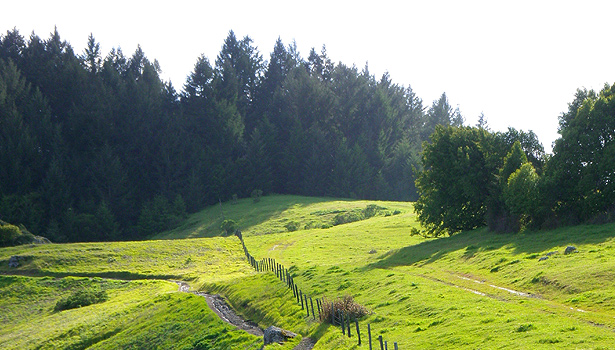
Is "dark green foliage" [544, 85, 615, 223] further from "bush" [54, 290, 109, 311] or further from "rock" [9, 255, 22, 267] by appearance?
"rock" [9, 255, 22, 267]

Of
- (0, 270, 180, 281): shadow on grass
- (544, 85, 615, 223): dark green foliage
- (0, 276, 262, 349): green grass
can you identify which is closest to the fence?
(0, 276, 262, 349): green grass

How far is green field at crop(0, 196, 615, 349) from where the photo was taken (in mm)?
27906

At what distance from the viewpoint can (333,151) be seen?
159m

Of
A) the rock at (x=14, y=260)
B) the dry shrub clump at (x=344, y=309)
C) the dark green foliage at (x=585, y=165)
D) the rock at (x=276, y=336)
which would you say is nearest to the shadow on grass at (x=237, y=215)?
the rock at (x=14, y=260)

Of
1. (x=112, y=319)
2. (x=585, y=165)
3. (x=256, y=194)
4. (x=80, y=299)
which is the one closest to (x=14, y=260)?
(x=80, y=299)

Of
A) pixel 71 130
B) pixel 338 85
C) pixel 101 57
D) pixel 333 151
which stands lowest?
pixel 333 151

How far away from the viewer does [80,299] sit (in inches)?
2379

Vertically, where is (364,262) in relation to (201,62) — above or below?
below

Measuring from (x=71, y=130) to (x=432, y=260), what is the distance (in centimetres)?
11362

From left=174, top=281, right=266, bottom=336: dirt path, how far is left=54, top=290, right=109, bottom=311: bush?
12499 millimetres

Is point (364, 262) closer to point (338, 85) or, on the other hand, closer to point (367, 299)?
point (367, 299)

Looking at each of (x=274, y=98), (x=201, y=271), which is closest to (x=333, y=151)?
(x=274, y=98)

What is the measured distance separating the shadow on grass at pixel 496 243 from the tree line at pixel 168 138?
6693cm

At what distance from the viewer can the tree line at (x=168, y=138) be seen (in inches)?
5012
